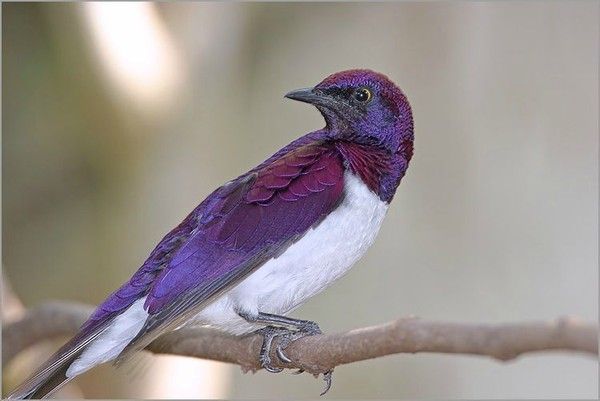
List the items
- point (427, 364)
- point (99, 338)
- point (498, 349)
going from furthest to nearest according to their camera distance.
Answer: point (427, 364), point (99, 338), point (498, 349)

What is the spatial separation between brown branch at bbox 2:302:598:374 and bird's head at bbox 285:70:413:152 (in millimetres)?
352

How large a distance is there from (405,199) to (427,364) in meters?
0.52

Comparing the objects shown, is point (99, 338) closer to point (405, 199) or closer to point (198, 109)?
point (198, 109)

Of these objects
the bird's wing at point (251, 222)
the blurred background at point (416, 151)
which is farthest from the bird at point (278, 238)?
the blurred background at point (416, 151)

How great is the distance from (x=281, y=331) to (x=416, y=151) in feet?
4.80

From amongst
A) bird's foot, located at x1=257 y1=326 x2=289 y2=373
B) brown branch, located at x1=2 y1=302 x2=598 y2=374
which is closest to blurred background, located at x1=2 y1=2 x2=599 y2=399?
brown branch, located at x1=2 y1=302 x2=598 y2=374

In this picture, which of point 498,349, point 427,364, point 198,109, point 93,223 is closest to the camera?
point 498,349

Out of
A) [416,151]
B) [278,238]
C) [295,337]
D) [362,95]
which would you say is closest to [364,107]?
[362,95]

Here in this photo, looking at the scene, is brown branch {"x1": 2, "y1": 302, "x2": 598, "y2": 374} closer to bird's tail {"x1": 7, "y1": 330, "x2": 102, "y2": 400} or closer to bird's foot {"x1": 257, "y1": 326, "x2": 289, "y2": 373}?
bird's foot {"x1": 257, "y1": 326, "x2": 289, "y2": 373}

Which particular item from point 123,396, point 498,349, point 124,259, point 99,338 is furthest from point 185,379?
point 498,349

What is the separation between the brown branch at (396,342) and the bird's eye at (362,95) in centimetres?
39

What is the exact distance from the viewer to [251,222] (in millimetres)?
1410

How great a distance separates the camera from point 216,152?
2.70 metres

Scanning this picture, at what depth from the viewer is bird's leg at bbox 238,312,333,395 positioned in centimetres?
139
